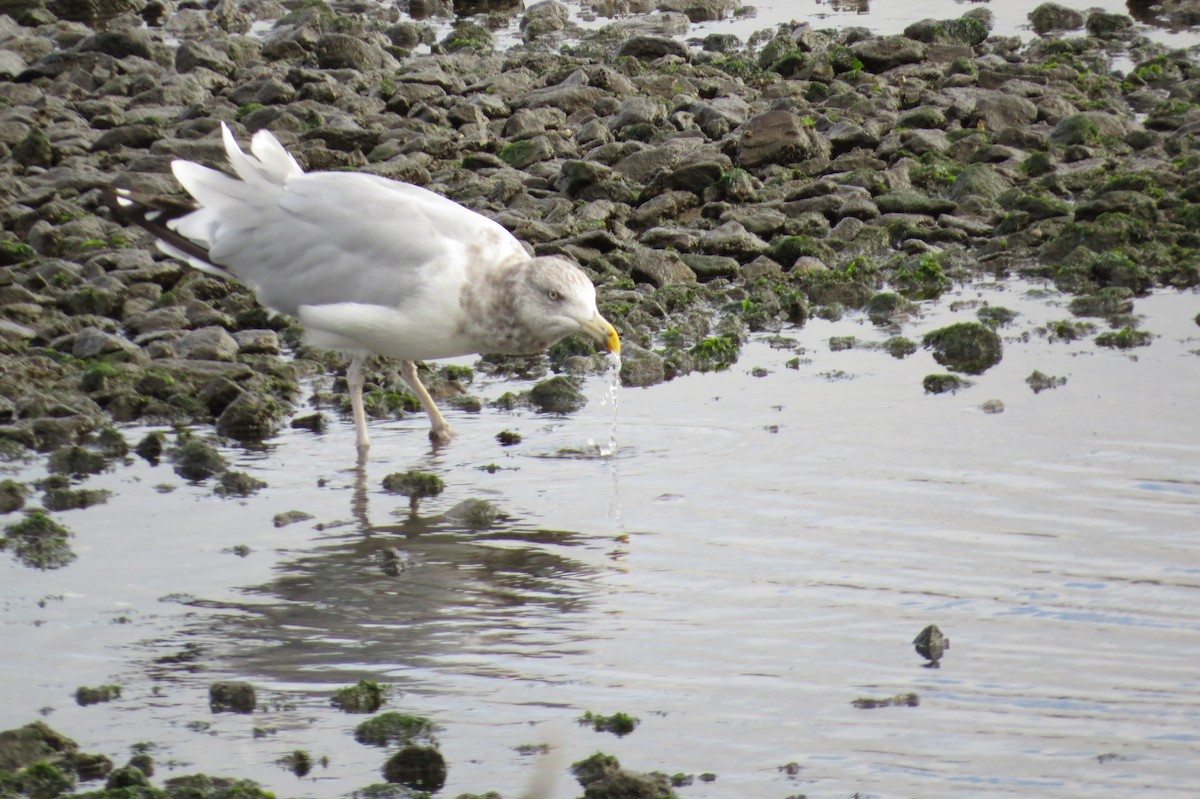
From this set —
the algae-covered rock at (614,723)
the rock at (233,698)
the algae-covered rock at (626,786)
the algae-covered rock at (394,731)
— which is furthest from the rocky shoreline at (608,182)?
the algae-covered rock at (626,786)

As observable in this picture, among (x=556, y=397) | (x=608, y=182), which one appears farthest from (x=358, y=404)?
(x=608, y=182)

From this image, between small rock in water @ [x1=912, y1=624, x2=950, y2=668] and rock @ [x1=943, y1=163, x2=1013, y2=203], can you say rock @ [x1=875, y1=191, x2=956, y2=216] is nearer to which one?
rock @ [x1=943, y1=163, x2=1013, y2=203]

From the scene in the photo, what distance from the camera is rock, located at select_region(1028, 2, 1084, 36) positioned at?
18219mm

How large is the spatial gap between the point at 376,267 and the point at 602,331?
1128 mm

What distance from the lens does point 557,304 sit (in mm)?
8031

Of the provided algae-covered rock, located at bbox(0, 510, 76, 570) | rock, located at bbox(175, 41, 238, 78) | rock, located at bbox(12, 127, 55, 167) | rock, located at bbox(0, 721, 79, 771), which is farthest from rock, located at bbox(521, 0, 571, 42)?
rock, located at bbox(0, 721, 79, 771)

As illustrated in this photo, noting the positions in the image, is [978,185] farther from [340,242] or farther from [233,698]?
[233,698]

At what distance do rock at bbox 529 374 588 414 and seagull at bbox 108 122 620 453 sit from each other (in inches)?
24.8

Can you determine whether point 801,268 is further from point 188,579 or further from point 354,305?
point 188,579

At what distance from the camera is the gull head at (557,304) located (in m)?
8.00

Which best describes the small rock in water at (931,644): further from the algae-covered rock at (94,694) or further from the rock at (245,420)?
the rock at (245,420)

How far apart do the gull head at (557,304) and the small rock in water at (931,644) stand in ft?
8.43

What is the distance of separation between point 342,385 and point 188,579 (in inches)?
105

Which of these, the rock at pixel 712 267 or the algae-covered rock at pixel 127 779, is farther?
the rock at pixel 712 267
